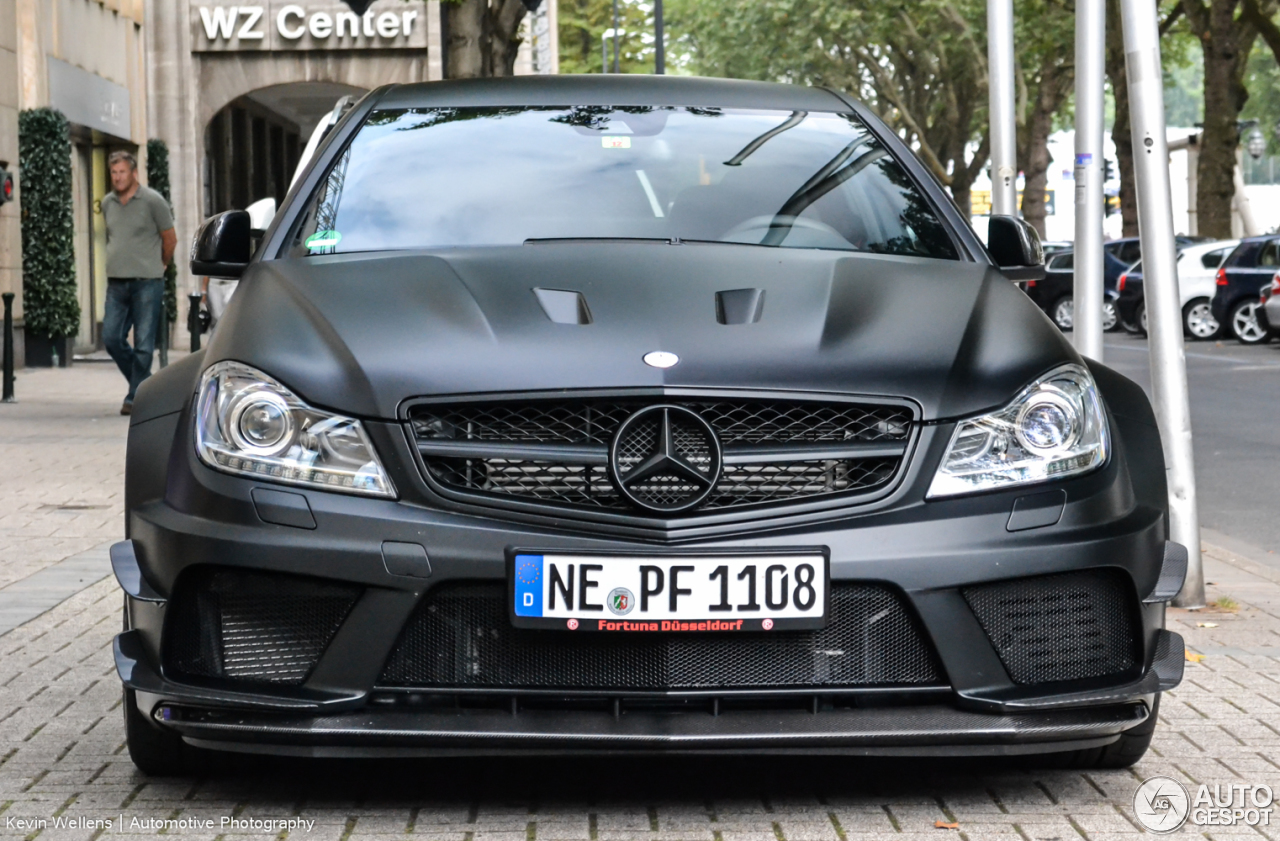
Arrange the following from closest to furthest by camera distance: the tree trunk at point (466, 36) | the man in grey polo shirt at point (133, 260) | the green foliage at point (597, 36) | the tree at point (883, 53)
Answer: the man in grey polo shirt at point (133, 260), the tree trunk at point (466, 36), the tree at point (883, 53), the green foliage at point (597, 36)

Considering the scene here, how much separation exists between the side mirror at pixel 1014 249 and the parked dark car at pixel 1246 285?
24.5m

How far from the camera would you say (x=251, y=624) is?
3711 mm

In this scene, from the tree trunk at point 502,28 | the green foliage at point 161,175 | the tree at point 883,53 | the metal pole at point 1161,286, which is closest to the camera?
the metal pole at point 1161,286

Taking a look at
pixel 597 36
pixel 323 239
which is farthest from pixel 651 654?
pixel 597 36

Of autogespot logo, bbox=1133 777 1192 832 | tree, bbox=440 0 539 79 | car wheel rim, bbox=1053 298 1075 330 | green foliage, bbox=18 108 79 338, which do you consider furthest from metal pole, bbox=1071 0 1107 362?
A: car wheel rim, bbox=1053 298 1075 330

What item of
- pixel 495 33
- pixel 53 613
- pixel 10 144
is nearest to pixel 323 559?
pixel 53 613

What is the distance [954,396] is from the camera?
3.83m

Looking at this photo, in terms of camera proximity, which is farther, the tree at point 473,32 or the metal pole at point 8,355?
the tree at point 473,32

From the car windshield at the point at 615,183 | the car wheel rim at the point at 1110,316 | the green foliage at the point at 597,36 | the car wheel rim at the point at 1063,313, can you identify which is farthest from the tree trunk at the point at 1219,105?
the car windshield at the point at 615,183

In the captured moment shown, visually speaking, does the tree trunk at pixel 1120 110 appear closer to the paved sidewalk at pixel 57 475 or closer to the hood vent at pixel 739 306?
the paved sidewalk at pixel 57 475

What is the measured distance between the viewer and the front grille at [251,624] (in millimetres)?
3674

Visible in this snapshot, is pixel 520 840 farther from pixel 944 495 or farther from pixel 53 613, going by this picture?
pixel 53 613

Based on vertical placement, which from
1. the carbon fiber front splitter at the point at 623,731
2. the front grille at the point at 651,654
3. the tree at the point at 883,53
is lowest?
the carbon fiber front splitter at the point at 623,731

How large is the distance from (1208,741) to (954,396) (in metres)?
1.33
